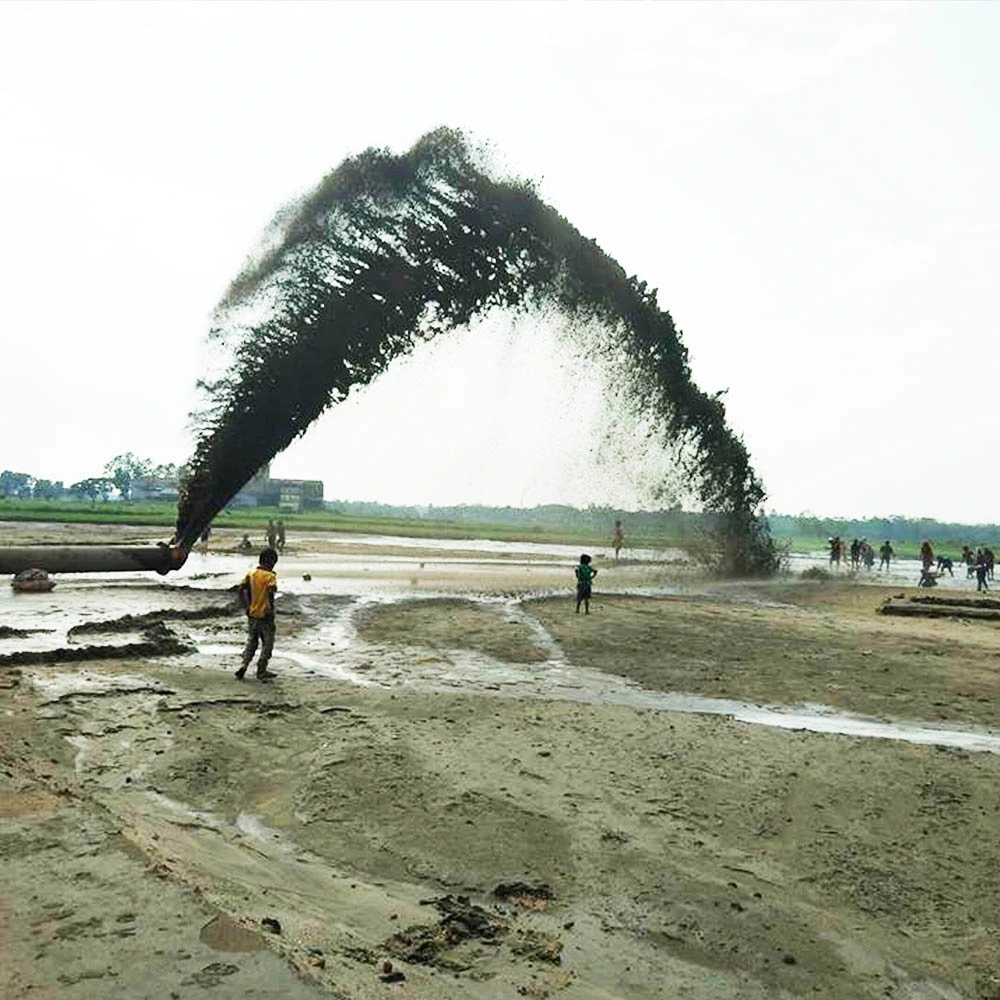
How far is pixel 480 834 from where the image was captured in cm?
527

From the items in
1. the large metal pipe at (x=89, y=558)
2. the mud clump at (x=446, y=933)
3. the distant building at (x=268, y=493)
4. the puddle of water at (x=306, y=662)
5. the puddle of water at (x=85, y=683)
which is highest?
the distant building at (x=268, y=493)

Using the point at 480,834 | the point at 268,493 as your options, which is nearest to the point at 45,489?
the point at 268,493

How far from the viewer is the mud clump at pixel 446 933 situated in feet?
11.8

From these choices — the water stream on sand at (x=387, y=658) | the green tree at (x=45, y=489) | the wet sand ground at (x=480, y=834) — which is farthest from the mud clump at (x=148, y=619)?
the green tree at (x=45, y=489)

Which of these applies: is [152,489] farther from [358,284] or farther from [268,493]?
[358,284]

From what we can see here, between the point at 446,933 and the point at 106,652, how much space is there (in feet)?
28.1

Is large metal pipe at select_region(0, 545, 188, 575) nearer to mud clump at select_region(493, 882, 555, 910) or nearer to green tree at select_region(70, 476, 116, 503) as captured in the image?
mud clump at select_region(493, 882, 555, 910)

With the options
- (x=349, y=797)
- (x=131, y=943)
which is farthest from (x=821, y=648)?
(x=131, y=943)

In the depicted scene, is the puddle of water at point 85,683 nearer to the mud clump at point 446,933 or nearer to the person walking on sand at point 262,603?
the person walking on sand at point 262,603

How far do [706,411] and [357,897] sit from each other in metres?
20.8

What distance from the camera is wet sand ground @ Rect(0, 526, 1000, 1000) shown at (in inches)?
134

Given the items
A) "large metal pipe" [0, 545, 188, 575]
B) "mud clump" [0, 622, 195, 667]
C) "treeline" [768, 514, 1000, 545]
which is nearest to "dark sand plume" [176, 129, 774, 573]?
"large metal pipe" [0, 545, 188, 575]

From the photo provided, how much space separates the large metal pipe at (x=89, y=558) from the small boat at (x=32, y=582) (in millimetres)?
Result: 261

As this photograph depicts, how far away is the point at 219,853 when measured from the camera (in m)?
4.65
